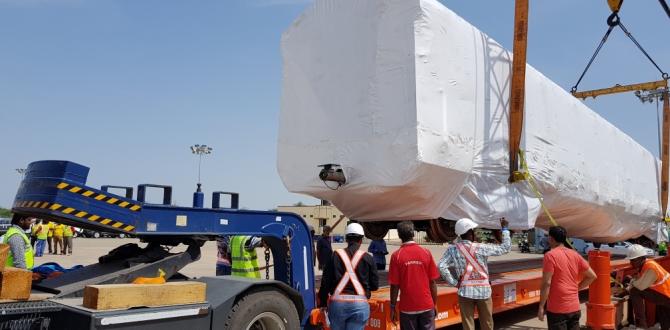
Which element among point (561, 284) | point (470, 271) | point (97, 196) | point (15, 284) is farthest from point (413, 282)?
point (15, 284)

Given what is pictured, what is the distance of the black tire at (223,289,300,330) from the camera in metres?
4.26

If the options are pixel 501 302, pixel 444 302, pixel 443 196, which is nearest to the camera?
pixel 444 302

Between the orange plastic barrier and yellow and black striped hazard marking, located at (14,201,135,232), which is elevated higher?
yellow and black striped hazard marking, located at (14,201,135,232)

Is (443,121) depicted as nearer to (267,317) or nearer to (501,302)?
(501,302)

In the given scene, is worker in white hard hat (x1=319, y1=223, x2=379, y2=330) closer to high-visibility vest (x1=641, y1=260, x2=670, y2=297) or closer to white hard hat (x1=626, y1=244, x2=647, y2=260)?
high-visibility vest (x1=641, y1=260, x2=670, y2=297)

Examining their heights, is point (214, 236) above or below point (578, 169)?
below

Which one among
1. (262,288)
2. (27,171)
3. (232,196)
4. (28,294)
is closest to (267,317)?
(262,288)

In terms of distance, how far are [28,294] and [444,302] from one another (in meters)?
4.18

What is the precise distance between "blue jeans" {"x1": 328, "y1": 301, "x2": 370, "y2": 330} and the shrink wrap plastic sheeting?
1.98m

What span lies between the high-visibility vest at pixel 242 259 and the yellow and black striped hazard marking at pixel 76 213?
97.8 inches

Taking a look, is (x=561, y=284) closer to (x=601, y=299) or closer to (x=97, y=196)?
(x=601, y=299)

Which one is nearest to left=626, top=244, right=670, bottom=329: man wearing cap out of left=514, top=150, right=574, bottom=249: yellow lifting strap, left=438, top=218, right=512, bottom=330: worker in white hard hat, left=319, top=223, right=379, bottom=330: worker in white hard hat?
left=514, top=150, right=574, bottom=249: yellow lifting strap

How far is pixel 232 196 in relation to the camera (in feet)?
16.6

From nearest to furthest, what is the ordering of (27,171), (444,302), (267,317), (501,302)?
(27,171), (267,317), (444,302), (501,302)
